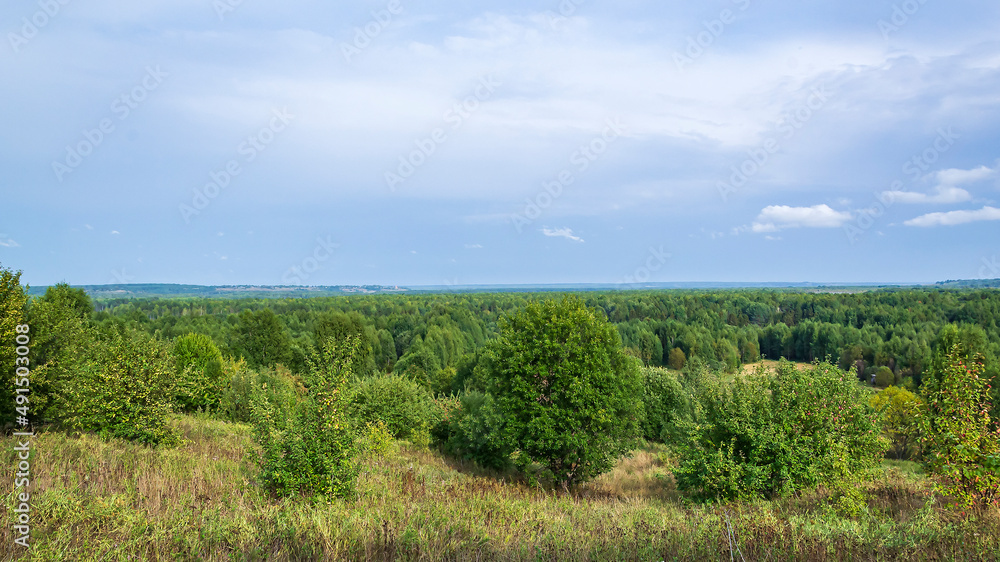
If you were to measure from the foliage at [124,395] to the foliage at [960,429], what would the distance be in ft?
64.8

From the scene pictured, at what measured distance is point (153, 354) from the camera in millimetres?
16688

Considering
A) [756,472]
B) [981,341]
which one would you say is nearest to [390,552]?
[756,472]

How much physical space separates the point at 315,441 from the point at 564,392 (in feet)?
46.4

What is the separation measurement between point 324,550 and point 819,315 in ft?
563

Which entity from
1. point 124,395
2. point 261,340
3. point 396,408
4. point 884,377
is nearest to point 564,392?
point 396,408

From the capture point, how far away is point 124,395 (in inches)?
619

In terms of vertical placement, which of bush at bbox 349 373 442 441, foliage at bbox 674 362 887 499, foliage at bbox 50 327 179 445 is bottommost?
bush at bbox 349 373 442 441

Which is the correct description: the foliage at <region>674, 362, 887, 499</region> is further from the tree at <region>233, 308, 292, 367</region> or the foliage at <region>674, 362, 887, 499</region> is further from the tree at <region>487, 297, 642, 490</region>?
the tree at <region>233, 308, 292, 367</region>

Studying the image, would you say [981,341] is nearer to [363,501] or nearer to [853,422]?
[853,422]

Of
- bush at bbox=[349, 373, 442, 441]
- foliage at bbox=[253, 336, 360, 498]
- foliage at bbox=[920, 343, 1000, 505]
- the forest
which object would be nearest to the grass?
the forest

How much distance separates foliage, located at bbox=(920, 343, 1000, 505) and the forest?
0.05 m

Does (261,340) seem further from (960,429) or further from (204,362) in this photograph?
(960,429)

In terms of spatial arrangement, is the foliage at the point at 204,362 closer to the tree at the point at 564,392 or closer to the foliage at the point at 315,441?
the tree at the point at 564,392

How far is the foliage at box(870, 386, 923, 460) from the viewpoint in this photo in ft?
38.2
